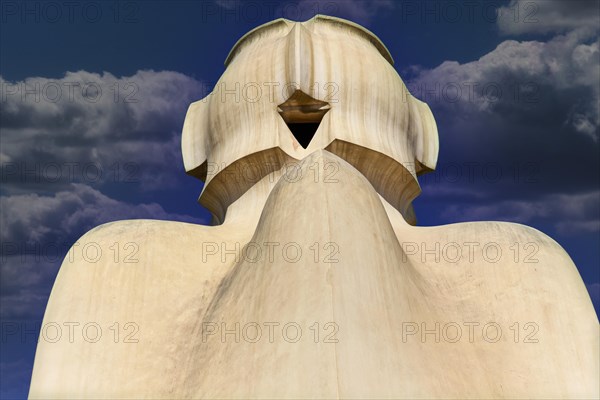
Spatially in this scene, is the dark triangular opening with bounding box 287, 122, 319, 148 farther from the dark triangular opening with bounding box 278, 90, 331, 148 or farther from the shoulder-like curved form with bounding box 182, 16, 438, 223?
the shoulder-like curved form with bounding box 182, 16, 438, 223

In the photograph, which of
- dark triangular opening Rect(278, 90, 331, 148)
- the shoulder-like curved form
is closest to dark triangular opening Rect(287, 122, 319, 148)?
dark triangular opening Rect(278, 90, 331, 148)

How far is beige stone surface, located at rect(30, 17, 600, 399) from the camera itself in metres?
6.96

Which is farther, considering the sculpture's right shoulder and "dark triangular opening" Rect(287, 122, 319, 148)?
"dark triangular opening" Rect(287, 122, 319, 148)

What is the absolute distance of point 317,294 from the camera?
22.7 ft

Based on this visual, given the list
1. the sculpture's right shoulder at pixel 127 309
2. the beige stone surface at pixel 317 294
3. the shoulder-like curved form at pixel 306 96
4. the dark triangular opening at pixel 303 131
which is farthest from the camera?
the dark triangular opening at pixel 303 131

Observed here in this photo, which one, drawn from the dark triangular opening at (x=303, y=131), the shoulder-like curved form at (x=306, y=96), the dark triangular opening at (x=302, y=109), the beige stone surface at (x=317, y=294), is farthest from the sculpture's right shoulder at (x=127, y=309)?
the dark triangular opening at (x=303, y=131)

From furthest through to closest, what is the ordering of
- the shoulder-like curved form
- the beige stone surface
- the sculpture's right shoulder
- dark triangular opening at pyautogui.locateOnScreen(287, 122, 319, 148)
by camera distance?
1. dark triangular opening at pyautogui.locateOnScreen(287, 122, 319, 148)
2. the shoulder-like curved form
3. the sculpture's right shoulder
4. the beige stone surface

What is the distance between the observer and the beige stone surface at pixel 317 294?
696 centimetres

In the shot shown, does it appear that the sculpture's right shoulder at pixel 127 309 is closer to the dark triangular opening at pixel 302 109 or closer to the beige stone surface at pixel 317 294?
the beige stone surface at pixel 317 294

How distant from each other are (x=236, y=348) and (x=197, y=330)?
100 centimetres

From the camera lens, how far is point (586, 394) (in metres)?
7.99

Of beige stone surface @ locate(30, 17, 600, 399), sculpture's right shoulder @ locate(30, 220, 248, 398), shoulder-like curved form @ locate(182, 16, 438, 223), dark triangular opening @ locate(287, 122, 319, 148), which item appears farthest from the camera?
dark triangular opening @ locate(287, 122, 319, 148)

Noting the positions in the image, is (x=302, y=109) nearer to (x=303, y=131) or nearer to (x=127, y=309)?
(x=303, y=131)

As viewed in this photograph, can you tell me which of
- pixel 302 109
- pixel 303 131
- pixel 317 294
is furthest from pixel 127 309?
pixel 303 131
